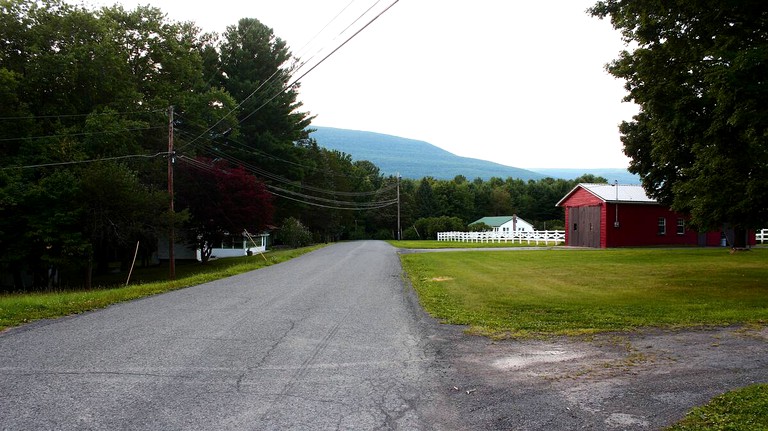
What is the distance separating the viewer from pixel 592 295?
1199cm

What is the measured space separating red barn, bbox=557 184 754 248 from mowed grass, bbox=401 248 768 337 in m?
13.8

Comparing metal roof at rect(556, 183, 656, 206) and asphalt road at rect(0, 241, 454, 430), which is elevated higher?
metal roof at rect(556, 183, 656, 206)

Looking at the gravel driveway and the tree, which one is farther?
the tree

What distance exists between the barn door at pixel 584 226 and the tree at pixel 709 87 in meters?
21.4

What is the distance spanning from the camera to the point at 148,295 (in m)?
13.3

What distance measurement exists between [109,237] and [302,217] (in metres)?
51.3

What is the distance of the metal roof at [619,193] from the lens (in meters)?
34.4

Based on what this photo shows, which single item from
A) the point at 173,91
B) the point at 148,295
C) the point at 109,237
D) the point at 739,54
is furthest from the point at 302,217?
the point at 739,54

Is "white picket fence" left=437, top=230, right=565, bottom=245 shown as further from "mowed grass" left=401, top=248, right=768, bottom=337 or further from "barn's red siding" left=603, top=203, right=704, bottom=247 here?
"mowed grass" left=401, top=248, right=768, bottom=337

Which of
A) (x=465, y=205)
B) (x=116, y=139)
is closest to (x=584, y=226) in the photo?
(x=116, y=139)

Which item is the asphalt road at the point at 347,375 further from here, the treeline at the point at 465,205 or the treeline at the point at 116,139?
the treeline at the point at 465,205

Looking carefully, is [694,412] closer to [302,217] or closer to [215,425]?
[215,425]

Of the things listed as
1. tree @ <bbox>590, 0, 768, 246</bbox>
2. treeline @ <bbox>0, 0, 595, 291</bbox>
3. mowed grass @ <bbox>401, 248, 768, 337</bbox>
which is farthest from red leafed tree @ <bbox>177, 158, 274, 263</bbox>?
tree @ <bbox>590, 0, 768, 246</bbox>

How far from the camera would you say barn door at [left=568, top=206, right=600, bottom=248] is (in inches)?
1395
